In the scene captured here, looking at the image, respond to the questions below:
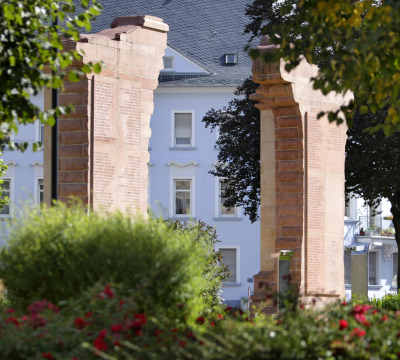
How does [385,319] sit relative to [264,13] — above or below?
below

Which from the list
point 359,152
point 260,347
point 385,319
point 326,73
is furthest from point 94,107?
point 359,152

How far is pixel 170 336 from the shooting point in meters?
7.72

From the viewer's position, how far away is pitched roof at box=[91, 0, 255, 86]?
47.9 m

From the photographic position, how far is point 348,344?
7.20m

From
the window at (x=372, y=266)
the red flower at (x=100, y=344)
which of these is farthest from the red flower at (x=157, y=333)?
the window at (x=372, y=266)

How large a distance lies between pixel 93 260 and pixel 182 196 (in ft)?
129

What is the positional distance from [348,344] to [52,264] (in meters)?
3.22

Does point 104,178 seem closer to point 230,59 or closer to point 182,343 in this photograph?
point 182,343

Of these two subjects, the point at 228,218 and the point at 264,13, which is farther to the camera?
the point at 228,218

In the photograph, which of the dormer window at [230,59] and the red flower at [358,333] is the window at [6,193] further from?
the red flower at [358,333]

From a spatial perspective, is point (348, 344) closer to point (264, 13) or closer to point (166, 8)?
point (264, 13)

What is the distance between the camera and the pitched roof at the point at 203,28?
157 feet

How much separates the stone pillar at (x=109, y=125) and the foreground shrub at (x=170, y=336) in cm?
650

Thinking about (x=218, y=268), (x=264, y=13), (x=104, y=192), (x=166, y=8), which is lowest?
(x=218, y=268)
